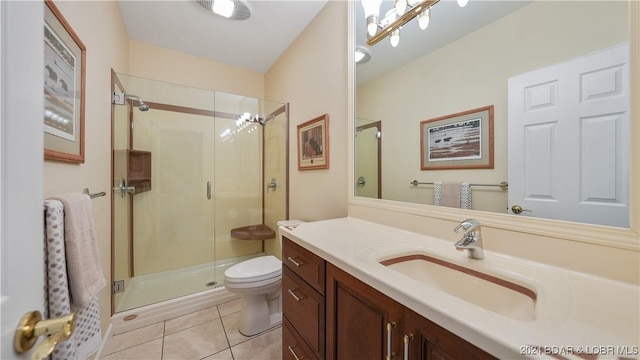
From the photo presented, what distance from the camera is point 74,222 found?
737 mm

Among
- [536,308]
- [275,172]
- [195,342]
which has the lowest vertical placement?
[195,342]

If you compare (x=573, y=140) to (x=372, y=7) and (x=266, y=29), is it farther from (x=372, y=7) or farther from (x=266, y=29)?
(x=266, y=29)

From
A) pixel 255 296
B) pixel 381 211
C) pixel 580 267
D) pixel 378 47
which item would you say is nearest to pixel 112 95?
pixel 255 296

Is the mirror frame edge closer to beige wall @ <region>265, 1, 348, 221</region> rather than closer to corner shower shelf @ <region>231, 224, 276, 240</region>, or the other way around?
beige wall @ <region>265, 1, 348, 221</region>

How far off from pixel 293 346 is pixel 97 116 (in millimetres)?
1726

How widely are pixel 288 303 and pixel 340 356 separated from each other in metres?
0.41

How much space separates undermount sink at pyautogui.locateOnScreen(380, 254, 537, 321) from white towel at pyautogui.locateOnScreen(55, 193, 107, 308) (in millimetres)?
1003

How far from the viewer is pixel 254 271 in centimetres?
168

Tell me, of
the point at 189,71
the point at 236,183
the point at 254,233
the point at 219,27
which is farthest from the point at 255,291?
the point at 189,71

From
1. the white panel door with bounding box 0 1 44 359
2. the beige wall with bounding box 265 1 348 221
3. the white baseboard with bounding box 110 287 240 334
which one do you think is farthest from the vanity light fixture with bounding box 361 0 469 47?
the white baseboard with bounding box 110 287 240 334

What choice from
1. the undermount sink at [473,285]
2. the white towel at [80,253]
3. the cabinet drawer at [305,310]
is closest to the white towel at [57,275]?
the white towel at [80,253]

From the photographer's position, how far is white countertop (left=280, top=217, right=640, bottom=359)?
0.42 m

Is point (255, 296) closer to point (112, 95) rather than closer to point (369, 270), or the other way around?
point (369, 270)

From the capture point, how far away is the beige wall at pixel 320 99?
1.64 meters
